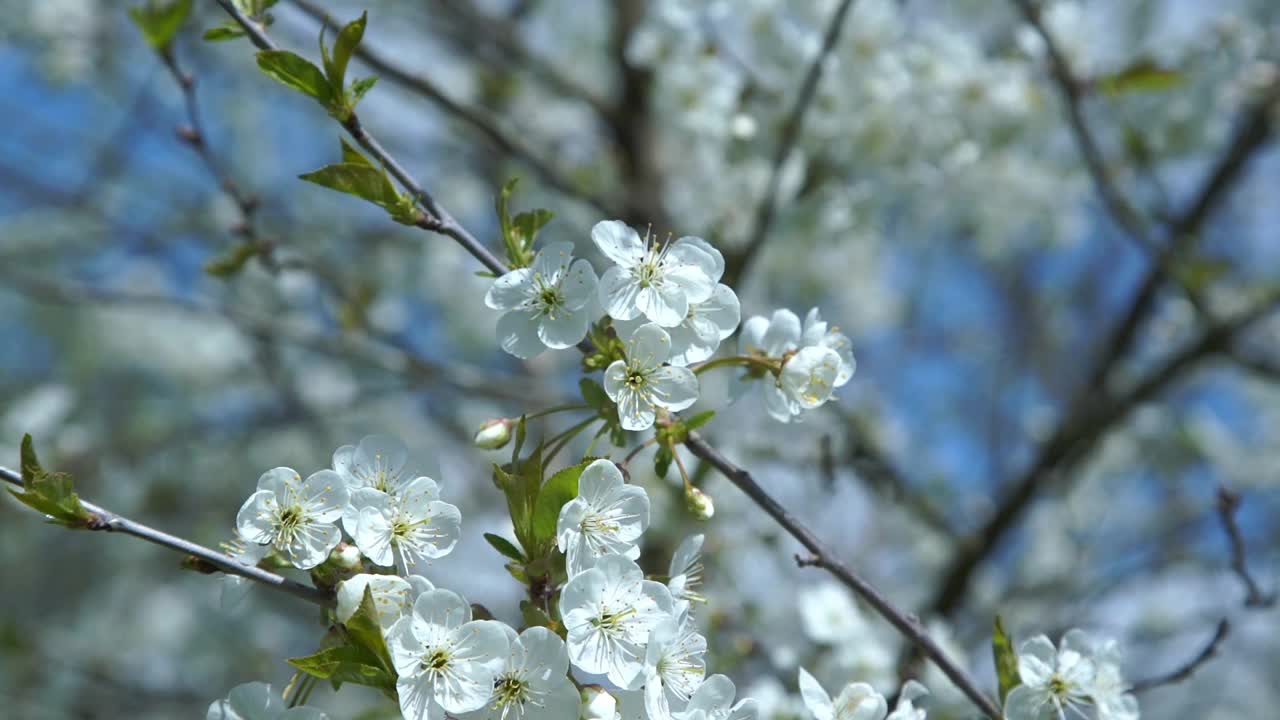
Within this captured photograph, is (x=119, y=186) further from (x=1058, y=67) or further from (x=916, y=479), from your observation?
(x=1058, y=67)

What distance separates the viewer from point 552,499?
1.11 metres

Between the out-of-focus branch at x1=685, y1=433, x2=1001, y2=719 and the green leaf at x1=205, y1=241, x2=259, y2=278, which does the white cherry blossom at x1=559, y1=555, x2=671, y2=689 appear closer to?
the out-of-focus branch at x1=685, y1=433, x2=1001, y2=719

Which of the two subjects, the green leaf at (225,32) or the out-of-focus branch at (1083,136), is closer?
the green leaf at (225,32)

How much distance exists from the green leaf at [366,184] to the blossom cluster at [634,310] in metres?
0.15

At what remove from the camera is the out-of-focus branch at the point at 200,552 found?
102 centimetres

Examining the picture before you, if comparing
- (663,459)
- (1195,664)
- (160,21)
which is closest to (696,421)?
(663,459)

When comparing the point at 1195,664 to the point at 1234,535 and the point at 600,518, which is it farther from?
the point at 600,518

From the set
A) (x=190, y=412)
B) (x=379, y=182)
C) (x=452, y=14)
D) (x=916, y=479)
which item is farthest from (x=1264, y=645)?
(x=190, y=412)

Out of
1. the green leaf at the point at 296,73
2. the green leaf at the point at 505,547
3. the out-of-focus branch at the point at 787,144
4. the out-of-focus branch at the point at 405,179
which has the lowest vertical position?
the green leaf at the point at 505,547

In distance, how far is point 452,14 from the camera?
316cm

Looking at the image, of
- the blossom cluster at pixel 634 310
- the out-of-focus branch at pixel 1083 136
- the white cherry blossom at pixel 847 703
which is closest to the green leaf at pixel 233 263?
the blossom cluster at pixel 634 310

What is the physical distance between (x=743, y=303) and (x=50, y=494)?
265 cm

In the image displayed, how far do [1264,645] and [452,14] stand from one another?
5.32 m

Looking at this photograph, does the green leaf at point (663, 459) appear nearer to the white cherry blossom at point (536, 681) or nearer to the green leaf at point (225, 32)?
the white cherry blossom at point (536, 681)
